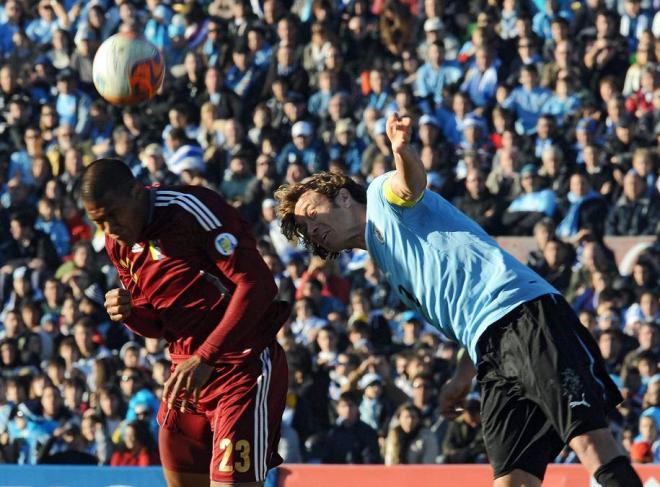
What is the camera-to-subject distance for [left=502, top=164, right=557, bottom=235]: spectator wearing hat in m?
14.1

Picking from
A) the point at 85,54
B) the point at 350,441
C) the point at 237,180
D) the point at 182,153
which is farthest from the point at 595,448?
the point at 85,54

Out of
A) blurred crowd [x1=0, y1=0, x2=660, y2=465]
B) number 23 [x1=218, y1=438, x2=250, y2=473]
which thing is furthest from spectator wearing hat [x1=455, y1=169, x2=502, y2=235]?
number 23 [x1=218, y1=438, x2=250, y2=473]

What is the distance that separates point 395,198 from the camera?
616cm

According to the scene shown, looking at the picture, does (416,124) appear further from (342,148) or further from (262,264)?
(262,264)

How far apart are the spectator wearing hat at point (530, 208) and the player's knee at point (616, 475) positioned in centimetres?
832

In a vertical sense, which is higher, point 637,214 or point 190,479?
point 637,214

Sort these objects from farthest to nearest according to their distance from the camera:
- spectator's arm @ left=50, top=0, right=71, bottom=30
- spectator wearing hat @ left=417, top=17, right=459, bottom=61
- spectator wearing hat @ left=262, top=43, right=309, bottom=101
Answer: spectator's arm @ left=50, top=0, right=71, bottom=30, spectator wearing hat @ left=262, top=43, right=309, bottom=101, spectator wearing hat @ left=417, top=17, right=459, bottom=61

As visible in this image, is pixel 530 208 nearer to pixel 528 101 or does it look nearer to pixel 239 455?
pixel 528 101

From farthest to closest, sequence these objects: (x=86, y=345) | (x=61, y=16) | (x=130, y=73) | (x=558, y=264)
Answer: (x=61, y=16), (x=86, y=345), (x=558, y=264), (x=130, y=73)

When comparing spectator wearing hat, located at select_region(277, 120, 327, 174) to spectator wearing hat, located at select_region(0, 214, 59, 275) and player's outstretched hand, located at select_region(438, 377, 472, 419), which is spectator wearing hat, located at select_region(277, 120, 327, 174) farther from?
player's outstretched hand, located at select_region(438, 377, 472, 419)

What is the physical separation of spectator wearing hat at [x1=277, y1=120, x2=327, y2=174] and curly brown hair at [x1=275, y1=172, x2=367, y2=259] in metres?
8.90

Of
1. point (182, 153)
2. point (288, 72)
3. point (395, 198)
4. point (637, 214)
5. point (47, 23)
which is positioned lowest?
point (637, 214)

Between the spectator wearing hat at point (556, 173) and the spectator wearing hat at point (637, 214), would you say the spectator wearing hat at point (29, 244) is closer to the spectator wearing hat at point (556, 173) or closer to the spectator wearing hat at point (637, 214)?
the spectator wearing hat at point (556, 173)

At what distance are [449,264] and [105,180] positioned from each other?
1601 millimetres
